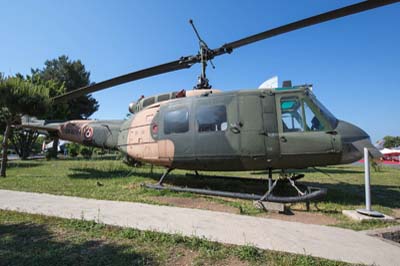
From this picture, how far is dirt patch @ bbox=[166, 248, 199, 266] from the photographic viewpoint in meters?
2.97

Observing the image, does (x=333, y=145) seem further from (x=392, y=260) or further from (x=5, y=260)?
(x=5, y=260)

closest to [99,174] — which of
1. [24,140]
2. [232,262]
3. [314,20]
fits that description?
[232,262]

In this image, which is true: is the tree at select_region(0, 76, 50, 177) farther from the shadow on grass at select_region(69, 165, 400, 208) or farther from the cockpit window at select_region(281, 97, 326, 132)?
the cockpit window at select_region(281, 97, 326, 132)

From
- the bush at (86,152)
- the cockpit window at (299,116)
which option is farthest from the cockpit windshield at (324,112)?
the bush at (86,152)

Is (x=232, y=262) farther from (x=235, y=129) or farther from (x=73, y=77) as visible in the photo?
(x=73, y=77)

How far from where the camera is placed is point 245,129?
6430 mm

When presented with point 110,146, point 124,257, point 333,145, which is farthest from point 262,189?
point 110,146

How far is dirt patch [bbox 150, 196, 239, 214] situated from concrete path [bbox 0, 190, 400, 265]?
1.56ft

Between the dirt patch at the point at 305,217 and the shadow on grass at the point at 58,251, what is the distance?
2991mm

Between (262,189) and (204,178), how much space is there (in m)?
2.09

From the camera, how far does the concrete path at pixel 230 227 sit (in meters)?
3.29

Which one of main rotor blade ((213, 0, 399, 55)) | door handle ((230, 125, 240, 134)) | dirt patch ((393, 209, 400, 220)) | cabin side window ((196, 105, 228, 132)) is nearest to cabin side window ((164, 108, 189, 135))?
cabin side window ((196, 105, 228, 132))

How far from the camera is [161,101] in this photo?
8.40 meters

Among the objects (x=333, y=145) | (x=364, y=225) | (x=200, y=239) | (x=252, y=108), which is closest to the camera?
(x=200, y=239)
